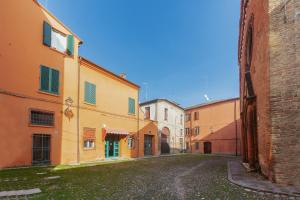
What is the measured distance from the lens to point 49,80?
15898 millimetres

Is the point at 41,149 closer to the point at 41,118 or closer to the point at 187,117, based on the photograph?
the point at 41,118

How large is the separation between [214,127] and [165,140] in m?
9.15

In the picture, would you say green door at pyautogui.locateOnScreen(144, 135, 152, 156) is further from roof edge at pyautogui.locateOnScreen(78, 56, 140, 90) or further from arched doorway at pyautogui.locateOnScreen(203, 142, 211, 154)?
arched doorway at pyautogui.locateOnScreen(203, 142, 211, 154)

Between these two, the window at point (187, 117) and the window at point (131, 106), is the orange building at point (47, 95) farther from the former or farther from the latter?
the window at point (187, 117)

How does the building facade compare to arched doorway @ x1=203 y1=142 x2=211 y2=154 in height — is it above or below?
above

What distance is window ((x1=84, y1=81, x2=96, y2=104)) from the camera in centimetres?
1908

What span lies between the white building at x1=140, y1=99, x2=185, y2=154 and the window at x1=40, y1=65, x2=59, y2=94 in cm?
1762

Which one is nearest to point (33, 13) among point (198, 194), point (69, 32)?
point (69, 32)

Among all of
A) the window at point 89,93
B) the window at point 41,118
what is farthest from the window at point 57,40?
the window at point 41,118

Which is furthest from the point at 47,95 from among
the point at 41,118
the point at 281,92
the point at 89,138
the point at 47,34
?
the point at 281,92

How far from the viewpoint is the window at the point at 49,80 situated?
1548 cm

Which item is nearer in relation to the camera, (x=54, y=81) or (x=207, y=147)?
(x=54, y=81)

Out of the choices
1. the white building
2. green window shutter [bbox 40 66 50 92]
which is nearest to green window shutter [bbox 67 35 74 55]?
green window shutter [bbox 40 66 50 92]

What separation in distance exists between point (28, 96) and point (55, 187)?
814 cm
